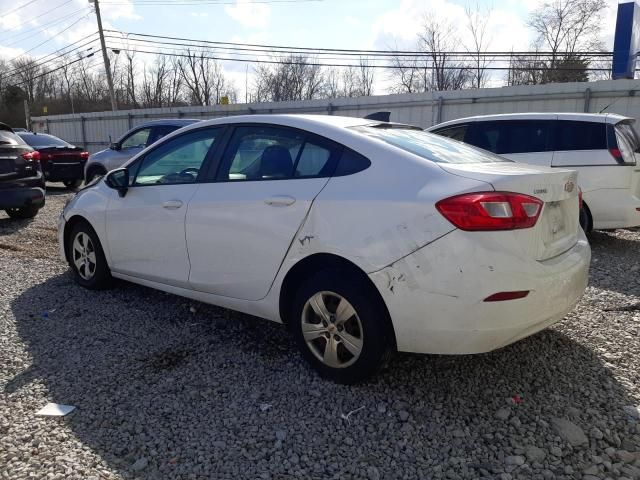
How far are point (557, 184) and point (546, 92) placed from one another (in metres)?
11.1

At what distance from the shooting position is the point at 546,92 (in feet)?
41.1

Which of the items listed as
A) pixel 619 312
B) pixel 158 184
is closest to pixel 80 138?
pixel 158 184

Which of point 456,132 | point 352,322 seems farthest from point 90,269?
point 456,132

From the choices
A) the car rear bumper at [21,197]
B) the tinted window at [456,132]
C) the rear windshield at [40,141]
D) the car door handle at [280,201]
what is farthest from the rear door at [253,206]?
the rear windshield at [40,141]

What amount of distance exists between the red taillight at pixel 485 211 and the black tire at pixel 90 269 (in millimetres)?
3324

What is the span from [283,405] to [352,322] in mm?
603

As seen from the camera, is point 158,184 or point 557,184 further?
point 158,184

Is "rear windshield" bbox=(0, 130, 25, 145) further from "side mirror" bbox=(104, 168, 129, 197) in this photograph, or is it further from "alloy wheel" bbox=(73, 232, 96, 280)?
"side mirror" bbox=(104, 168, 129, 197)

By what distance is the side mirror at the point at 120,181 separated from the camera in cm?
424

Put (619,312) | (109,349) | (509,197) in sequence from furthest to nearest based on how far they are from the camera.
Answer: (619,312)
(109,349)
(509,197)

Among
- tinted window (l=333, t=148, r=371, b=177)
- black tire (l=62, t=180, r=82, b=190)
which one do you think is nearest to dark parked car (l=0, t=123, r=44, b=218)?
black tire (l=62, t=180, r=82, b=190)

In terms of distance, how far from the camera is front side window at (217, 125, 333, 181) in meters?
3.10

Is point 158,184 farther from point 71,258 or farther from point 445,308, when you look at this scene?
point 445,308

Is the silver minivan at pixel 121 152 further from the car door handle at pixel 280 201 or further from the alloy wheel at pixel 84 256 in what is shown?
the car door handle at pixel 280 201
